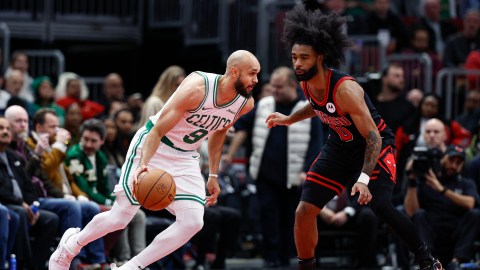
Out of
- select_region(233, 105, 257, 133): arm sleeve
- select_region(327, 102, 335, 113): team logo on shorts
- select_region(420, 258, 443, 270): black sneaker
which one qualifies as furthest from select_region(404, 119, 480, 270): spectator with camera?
select_region(327, 102, 335, 113): team logo on shorts

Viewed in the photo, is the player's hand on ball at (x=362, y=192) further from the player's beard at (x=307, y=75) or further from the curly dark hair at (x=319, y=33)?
the curly dark hair at (x=319, y=33)

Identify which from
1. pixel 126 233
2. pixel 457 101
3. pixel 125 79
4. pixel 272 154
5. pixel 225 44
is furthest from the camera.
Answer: pixel 125 79

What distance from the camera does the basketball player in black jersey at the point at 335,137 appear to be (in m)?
10.0

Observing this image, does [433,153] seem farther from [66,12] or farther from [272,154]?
[66,12]

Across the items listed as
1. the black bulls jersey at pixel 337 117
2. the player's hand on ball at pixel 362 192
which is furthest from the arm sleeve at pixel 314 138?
the player's hand on ball at pixel 362 192

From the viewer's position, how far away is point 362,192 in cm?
978

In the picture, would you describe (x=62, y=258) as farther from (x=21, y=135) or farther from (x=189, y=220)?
(x=21, y=135)

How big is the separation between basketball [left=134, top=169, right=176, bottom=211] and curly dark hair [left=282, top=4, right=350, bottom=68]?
5.56 feet

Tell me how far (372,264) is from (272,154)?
192 centimetres

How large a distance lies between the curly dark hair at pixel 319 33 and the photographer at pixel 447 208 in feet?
12.0

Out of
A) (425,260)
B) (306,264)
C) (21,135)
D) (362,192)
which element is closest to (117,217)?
(306,264)

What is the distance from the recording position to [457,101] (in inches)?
684

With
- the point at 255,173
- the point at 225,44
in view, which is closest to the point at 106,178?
the point at 255,173

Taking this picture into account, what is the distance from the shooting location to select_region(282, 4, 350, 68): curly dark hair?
33.5ft
